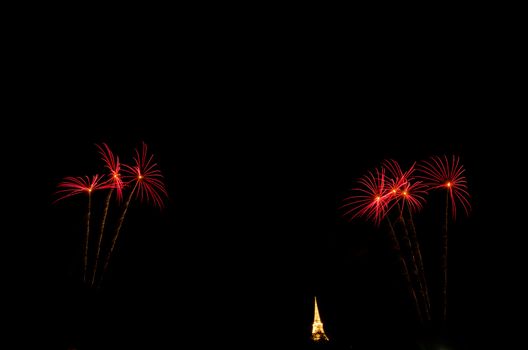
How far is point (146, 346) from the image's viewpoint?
28.6 meters

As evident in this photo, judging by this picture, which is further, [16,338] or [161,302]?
[161,302]

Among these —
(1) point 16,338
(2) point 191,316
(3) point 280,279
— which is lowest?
(1) point 16,338

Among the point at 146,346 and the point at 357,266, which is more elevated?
the point at 357,266

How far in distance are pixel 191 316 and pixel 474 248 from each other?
68.0ft

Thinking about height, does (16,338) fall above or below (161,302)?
below

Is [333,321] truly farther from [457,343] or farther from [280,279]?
[457,343]

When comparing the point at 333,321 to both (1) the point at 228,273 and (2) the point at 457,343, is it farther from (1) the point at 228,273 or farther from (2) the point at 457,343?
(2) the point at 457,343

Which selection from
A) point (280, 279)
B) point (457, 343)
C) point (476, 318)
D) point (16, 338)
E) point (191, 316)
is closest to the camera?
point (16, 338)

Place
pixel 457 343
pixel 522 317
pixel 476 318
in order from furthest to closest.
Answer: pixel 476 318 → pixel 522 317 → pixel 457 343

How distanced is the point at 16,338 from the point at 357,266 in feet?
71.9

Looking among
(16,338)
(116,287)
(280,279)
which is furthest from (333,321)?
(16,338)

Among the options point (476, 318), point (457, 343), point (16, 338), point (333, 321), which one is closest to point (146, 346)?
point (16, 338)

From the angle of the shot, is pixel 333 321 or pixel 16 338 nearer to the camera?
pixel 16 338

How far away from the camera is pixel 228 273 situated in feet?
119
